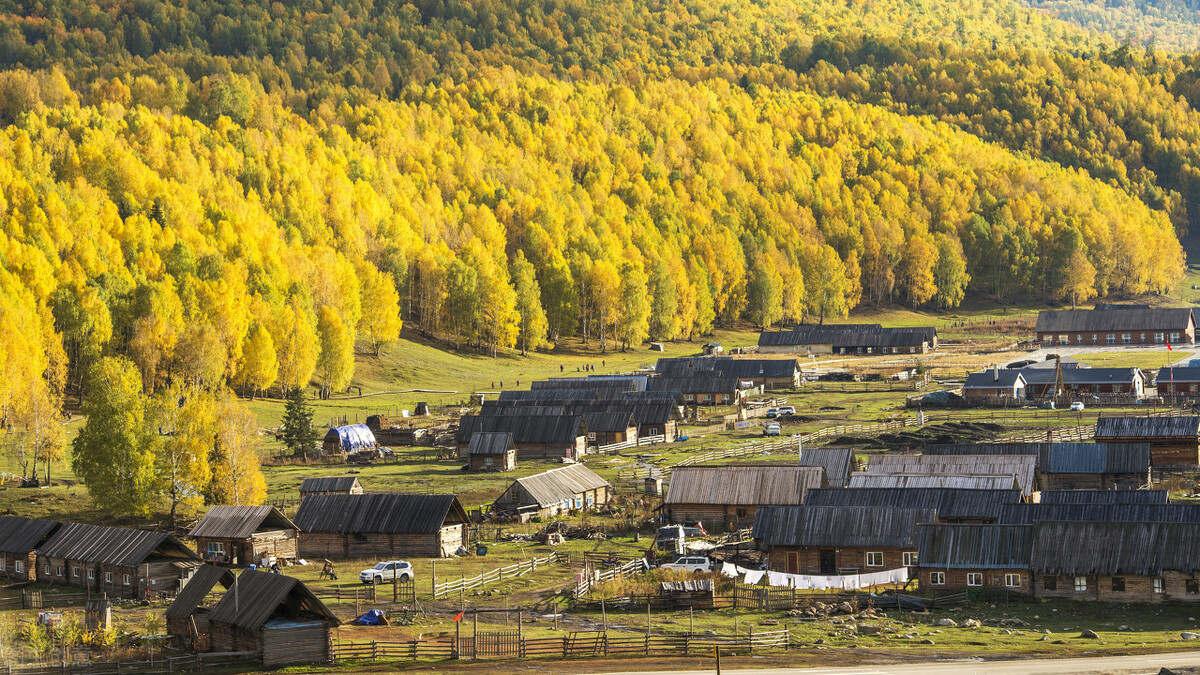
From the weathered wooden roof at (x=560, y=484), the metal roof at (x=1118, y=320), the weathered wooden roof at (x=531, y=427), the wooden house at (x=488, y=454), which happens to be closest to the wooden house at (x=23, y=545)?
the weathered wooden roof at (x=560, y=484)

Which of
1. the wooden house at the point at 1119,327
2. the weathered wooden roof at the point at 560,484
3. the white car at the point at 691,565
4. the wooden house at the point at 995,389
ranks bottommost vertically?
the white car at the point at 691,565

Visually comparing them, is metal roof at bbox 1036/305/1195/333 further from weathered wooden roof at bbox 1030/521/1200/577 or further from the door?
weathered wooden roof at bbox 1030/521/1200/577

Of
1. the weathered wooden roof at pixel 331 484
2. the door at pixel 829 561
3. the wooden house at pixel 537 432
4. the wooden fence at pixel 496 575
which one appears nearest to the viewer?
the wooden fence at pixel 496 575

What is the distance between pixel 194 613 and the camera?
42188 millimetres

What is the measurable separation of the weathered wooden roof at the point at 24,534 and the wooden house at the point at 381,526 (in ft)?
33.6

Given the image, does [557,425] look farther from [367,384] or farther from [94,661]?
[94,661]

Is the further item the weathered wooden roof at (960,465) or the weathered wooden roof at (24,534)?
the weathered wooden roof at (960,465)

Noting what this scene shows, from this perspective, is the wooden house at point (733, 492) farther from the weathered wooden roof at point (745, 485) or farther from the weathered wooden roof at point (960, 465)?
the weathered wooden roof at point (960, 465)

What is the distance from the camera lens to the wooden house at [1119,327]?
142 metres

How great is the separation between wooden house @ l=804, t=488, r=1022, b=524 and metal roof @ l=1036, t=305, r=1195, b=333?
94191 mm

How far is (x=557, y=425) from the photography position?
8519cm

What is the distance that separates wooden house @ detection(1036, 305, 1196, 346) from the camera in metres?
142

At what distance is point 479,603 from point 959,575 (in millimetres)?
16974

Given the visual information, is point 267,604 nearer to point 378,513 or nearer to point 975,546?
point 378,513
